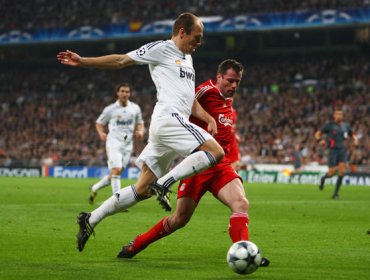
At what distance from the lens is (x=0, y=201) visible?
707 inches

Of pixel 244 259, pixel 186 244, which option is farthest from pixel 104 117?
pixel 244 259

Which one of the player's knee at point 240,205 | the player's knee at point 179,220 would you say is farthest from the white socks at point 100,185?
the player's knee at point 240,205

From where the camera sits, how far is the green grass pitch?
7504mm

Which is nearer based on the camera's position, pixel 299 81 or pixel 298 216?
pixel 298 216

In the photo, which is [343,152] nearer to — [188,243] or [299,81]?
[188,243]

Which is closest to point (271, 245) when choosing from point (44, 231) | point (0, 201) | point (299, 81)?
point (44, 231)

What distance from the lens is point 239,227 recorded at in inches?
307

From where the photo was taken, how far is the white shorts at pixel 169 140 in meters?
7.98

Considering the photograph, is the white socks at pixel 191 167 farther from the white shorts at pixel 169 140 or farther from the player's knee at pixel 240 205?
the player's knee at pixel 240 205

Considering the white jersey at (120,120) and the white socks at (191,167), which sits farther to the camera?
the white jersey at (120,120)

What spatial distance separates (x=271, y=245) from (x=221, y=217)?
4.47 metres

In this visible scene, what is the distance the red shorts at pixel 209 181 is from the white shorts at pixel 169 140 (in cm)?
28

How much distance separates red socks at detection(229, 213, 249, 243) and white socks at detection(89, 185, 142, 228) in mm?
1015

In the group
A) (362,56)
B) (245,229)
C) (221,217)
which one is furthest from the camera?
(362,56)
